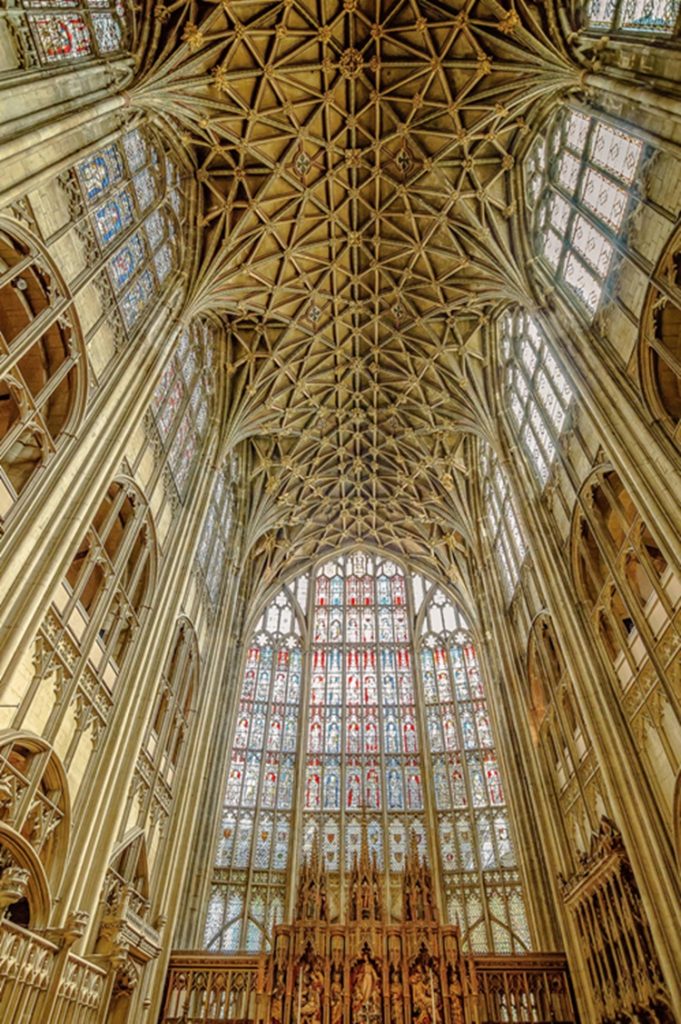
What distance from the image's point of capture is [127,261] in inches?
594

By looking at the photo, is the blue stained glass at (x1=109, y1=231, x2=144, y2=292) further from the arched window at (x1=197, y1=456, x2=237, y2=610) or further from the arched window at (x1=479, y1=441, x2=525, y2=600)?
the arched window at (x1=479, y1=441, x2=525, y2=600)

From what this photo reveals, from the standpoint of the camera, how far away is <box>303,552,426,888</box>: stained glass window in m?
23.6

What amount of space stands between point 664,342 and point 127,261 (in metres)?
12.3

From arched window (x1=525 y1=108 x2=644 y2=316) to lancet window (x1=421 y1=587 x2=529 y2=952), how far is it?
16980mm

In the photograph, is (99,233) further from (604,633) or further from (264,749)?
(264,749)

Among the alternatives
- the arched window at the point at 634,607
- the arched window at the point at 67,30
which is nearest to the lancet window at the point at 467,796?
the arched window at the point at 634,607

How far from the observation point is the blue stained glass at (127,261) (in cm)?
1431

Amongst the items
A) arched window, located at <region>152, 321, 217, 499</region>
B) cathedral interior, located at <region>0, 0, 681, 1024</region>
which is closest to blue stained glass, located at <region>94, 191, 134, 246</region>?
cathedral interior, located at <region>0, 0, 681, 1024</region>

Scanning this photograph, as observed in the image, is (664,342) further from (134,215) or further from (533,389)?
(134,215)

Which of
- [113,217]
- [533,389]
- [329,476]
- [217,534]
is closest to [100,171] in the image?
[113,217]

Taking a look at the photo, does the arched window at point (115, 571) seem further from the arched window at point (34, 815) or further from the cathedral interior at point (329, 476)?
the arched window at point (34, 815)

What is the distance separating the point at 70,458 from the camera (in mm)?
11781

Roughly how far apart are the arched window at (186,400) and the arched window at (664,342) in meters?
11.6

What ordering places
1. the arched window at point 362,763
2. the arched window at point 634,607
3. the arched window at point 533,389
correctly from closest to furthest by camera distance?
the arched window at point 634,607 < the arched window at point 533,389 < the arched window at point 362,763
